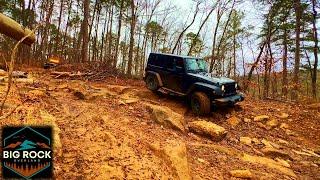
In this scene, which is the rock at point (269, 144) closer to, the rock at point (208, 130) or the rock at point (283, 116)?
the rock at point (208, 130)

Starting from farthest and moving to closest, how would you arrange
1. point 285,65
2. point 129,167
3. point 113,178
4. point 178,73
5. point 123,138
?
point 285,65, point 178,73, point 123,138, point 129,167, point 113,178

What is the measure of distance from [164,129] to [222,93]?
2945 millimetres

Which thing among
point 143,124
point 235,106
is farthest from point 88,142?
point 235,106

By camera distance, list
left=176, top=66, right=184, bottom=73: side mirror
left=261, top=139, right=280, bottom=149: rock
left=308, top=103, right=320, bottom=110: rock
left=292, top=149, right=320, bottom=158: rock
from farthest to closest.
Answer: left=308, top=103, right=320, bottom=110: rock < left=176, top=66, right=184, bottom=73: side mirror < left=261, top=139, right=280, bottom=149: rock < left=292, top=149, right=320, bottom=158: rock

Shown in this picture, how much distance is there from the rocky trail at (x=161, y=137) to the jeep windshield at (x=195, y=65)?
1.29 meters

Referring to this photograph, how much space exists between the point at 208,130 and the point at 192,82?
8.37 feet

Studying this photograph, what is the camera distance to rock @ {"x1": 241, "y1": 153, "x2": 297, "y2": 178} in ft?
20.4

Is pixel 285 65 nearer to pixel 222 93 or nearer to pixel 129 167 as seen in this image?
pixel 222 93

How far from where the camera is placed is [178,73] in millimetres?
10195

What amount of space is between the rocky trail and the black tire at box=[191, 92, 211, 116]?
29cm

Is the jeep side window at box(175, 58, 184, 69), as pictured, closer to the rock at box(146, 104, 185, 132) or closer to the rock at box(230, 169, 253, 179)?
the rock at box(146, 104, 185, 132)

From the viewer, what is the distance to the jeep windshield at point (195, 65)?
1020 centimetres

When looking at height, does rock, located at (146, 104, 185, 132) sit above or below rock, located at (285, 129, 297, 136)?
above

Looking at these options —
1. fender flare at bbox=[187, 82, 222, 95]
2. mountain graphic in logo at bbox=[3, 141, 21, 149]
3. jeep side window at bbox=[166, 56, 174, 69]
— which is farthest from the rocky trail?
jeep side window at bbox=[166, 56, 174, 69]
